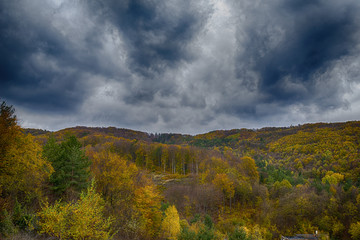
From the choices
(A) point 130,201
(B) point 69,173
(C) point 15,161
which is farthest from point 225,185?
(C) point 15,161

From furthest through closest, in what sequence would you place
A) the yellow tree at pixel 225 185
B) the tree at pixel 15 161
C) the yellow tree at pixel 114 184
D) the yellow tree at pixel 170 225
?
the yellow tree at pixel 225 185
the yellow tree at pixel 114 184
the yellow tree at pixel 170 225
the tree at pixel 15 161

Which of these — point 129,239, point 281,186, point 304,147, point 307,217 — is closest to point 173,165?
point 281,186

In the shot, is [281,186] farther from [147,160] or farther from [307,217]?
[147,160]

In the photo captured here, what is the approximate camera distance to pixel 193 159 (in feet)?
316

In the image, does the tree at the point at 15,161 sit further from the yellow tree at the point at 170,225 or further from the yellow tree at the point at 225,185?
the yellow tree at the point at 225,185

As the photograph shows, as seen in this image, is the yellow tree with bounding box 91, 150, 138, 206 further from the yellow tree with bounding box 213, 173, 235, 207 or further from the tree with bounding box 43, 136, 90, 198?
the yellow tree with bounding box 213, 173, 235, 207

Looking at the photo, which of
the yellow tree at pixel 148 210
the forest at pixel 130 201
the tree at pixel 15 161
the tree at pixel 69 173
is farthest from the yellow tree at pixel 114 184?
the tree at pixel 15 161

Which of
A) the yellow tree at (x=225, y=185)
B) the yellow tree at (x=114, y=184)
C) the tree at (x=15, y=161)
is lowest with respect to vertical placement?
the yellow tree at (x=225, y=185)

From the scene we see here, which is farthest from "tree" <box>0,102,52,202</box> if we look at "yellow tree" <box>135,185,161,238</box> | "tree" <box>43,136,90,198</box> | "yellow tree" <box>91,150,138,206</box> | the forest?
"yellow tree" <box>135,185,161,238</box>

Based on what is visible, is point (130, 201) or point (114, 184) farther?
point (114, 184)

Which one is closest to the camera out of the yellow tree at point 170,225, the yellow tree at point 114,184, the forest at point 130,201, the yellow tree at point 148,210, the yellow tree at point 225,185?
the forest at point 130,201

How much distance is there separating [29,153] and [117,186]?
14.1 meters

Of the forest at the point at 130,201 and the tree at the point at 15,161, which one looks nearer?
the forest at the point at 130,201

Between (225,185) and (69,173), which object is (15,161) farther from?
(225,185)
